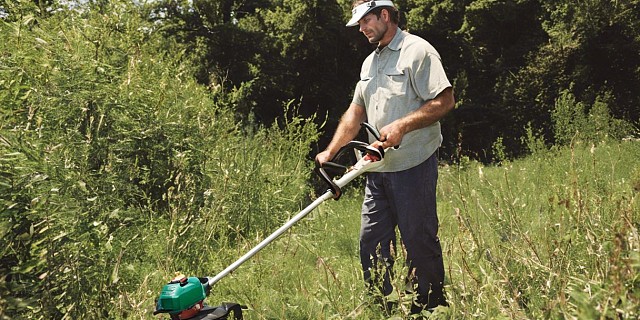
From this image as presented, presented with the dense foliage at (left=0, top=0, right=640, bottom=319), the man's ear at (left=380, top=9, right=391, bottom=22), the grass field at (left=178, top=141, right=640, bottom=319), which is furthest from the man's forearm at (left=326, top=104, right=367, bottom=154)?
the dense foliage at (left=0, top=0, right=640, bottom=319)

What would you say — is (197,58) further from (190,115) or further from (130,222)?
(130,222)

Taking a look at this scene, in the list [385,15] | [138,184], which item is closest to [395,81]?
[385,15]

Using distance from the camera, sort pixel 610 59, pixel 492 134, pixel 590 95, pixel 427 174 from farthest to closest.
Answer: pixel 492 134, pixel 610 59, pixel 590 95, pixel 427 174

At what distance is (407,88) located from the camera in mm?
3318

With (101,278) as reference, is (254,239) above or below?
below

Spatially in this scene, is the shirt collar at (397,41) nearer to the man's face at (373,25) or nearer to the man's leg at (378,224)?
the man's face at (373,25)

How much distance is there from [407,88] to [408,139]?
0.28 meters

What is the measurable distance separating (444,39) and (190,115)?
20.2 metres

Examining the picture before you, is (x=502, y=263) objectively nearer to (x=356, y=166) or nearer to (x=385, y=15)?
(x=356, y=166)

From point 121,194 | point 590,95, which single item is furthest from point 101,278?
point 590,95

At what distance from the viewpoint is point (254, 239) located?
208 inches

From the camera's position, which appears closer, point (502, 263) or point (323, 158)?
point (502, 263)

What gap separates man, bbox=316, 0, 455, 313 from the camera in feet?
10.6

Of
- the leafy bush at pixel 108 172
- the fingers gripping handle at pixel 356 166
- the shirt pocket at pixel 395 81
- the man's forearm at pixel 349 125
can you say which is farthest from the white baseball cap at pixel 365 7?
the leafy bush at pixel 108 172
